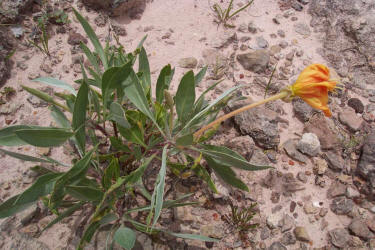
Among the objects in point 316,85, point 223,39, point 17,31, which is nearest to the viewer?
point 316,85

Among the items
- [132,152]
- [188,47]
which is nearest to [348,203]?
[132,152]

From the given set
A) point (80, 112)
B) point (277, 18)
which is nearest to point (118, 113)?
point (80, 112)

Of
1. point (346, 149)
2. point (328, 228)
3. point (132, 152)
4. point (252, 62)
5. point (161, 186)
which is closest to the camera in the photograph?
point (161, 186)

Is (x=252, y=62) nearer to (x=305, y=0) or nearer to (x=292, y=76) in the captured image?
(x=292, y=76)

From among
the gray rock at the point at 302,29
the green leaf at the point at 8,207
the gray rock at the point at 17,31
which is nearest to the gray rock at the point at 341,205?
the gray rock at the point at 302,29

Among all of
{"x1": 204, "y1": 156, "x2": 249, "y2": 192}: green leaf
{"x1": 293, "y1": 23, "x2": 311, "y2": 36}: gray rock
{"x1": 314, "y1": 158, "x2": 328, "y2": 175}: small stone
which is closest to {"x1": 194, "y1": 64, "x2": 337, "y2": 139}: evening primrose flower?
{"x1": 204, "y1": 156, "x2": 249, "y2": 192}: green leaf

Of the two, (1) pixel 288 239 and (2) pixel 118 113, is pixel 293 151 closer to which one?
(1) pixel 288 239
